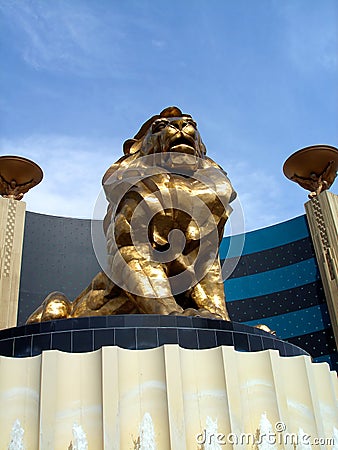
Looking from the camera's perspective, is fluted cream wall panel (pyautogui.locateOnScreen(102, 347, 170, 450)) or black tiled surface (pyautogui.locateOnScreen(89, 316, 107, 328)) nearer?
fluted cream wall panel (pyautogui.locateOnScreen(102, 347, 170, 450))

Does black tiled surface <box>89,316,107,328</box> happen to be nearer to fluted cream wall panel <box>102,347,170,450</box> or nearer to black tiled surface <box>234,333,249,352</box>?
fluted cream wall panel <box>102,347,170,450</box>

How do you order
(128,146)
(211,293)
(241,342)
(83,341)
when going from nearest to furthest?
(83,341)
(241,342)
(211,293)
(128,146)

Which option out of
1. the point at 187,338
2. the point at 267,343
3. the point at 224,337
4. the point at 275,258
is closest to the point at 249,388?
the point at 224,337

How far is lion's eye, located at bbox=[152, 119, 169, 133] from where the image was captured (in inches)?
320

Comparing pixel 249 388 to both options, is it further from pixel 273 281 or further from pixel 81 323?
pixel 273 281

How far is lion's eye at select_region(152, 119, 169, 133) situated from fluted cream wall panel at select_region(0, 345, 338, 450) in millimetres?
3839

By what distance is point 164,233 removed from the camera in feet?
24.5

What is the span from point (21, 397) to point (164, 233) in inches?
123

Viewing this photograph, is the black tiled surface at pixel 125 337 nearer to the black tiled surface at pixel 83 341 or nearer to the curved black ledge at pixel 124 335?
the curved black ledge at pixel 124 335

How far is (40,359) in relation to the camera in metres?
5.18

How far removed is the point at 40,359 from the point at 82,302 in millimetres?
2480

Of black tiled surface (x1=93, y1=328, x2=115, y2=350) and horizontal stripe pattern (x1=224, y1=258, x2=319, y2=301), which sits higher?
horizontal stripe pattern (x1=224, y1=258, x2=319, y2=301)

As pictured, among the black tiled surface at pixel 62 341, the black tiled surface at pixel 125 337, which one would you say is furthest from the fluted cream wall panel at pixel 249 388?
the black tiled surface at pixel 62 341

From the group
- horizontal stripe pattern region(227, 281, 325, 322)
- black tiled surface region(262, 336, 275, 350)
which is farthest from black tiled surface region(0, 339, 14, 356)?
horizontal stripe pattern region(227, 281, 325, 322)
